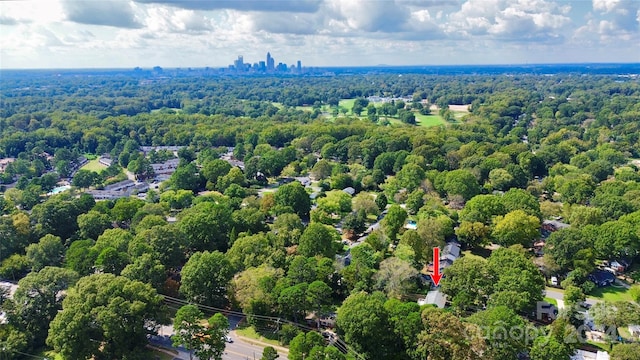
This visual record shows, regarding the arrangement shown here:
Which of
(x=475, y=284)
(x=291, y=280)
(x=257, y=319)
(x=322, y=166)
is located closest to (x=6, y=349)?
(x=257, y=319)

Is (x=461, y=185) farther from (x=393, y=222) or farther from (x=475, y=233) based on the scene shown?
(x=393, y=222)

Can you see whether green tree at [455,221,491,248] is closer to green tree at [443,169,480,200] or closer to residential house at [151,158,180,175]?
green tree at [443,169,480,200]

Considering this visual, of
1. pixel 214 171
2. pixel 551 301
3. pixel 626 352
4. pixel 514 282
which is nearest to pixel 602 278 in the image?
pixel 551 301

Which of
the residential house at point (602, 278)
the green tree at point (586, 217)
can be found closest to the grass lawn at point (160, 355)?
the residential house at point (602, 278)

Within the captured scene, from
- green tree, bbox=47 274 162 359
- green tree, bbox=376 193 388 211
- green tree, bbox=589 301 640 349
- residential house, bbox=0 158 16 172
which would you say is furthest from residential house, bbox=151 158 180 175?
green tree, bbox=589 301 640 349

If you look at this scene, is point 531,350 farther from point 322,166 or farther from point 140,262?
point 322,166

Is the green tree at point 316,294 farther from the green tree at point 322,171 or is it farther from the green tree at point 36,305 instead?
the green tree at point 322,171
